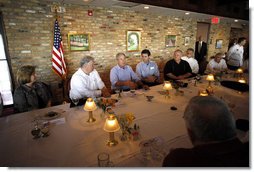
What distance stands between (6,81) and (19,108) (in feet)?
7.26

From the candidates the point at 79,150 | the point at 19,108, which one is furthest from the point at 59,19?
the point at 79,150

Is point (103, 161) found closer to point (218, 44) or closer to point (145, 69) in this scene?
point (145, 69)

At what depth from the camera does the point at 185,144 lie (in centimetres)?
137

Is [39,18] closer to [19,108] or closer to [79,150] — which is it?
[19,108]

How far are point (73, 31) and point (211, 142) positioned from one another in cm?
423

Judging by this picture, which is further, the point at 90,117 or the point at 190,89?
the point at 190,89

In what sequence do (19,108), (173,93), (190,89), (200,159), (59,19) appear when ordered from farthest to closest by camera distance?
(59,19), (190,89), (173,93), (19,108), (200,159)

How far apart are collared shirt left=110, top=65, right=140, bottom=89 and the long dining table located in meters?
1.30

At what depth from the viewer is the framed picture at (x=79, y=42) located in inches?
167

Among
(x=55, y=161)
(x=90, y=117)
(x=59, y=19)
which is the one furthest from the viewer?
(x=59, y=19)

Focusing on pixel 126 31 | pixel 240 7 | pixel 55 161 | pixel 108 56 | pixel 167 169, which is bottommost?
pixel 55 161

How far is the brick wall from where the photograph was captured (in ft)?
11.7

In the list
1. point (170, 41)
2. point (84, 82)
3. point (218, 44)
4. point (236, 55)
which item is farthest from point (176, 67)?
point (218, 44)

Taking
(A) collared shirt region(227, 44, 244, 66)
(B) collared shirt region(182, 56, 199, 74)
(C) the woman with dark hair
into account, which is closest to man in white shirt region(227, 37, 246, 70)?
(A) collared shirt region(227, 44, 244, 66)
